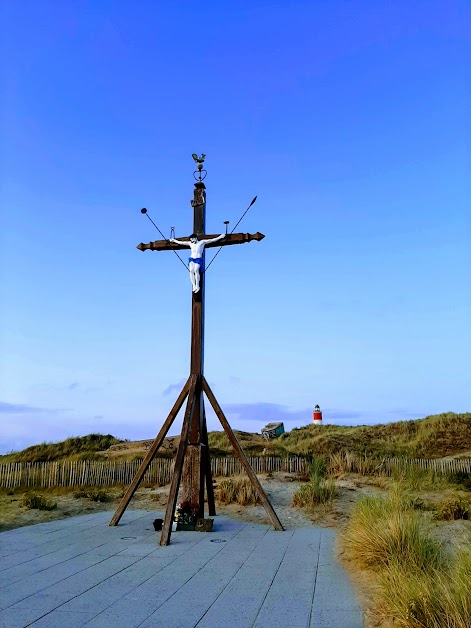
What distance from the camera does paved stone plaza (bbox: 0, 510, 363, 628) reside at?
15.4ft

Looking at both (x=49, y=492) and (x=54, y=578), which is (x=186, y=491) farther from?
(x=49, y=492)

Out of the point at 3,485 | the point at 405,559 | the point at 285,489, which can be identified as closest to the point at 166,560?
the point at 405,559

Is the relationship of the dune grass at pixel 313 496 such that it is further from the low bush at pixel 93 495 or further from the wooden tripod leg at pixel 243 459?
the low bush at pixel 93 495

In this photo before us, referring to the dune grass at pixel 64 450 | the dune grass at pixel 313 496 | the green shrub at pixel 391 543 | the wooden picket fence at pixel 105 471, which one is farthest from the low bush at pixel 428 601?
the dune grass at pixel 64 450

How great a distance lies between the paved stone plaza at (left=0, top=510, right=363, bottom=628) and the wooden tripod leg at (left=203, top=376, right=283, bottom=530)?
26 cm

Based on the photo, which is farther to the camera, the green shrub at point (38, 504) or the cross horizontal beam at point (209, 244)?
the green shrub at point (38, 504)

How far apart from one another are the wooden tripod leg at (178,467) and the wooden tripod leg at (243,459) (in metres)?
0.25

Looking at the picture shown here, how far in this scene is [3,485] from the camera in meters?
15.6

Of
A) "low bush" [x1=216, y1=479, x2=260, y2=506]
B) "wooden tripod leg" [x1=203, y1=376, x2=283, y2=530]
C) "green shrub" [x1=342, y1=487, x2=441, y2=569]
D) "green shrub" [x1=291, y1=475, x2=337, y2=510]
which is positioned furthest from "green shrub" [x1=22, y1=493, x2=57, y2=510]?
"green shrub" [x1=342, y1=487, x2=441, y2=569]

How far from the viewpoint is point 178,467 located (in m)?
8.35

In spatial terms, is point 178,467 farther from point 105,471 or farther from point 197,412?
point 105,471

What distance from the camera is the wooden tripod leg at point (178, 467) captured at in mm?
7802

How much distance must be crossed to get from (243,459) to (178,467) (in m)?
1.12

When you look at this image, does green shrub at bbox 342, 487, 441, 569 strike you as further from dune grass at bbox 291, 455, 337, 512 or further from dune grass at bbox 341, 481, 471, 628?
dune grass at bbox 291, 455, 337, 512
